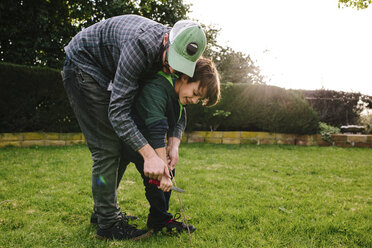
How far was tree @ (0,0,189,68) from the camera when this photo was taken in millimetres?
7605

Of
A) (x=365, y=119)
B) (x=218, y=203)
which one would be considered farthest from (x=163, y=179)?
(x=365, y=119)

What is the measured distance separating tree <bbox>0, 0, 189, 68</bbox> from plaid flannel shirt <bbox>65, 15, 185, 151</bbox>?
7.05 metres

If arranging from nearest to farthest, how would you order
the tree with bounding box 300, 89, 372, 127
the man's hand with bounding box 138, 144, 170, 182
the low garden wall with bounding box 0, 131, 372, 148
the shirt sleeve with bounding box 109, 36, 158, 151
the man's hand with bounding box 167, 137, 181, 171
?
the shirt sleeve with bounding box 109, 36, 158, 151 < the man's hand with bounding box 138, 144, 170, 182 < the man's hand with bounding box 167, 137, 181, 171 < the low garden wall with bounding box 0, 131, 372, 148 < the tree with bounding box 300, 89, 372, 127

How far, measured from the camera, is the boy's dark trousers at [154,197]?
82.0 inches

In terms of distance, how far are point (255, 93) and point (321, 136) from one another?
8.19 ft

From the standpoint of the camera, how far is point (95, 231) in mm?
2266

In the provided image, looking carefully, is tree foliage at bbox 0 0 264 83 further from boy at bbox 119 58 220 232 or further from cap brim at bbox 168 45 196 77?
cap brim at bbox 168 45 196 77

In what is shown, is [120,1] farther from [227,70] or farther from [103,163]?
[103,163]

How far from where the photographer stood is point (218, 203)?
293 cm

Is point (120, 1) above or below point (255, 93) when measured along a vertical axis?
above

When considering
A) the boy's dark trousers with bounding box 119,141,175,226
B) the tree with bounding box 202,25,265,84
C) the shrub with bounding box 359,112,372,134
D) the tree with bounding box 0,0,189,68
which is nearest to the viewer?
the boy's dark trousers with bounding box 119,141,175,226

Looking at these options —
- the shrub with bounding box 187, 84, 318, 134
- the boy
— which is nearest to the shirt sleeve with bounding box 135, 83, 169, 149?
the boy

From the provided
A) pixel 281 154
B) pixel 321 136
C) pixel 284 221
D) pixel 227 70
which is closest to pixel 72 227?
pixel 284 221

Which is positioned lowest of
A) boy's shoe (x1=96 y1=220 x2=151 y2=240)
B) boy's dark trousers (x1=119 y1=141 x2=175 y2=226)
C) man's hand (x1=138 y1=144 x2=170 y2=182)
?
boy's shoe (x1=96 y1=220 x2=151 y2=240)
